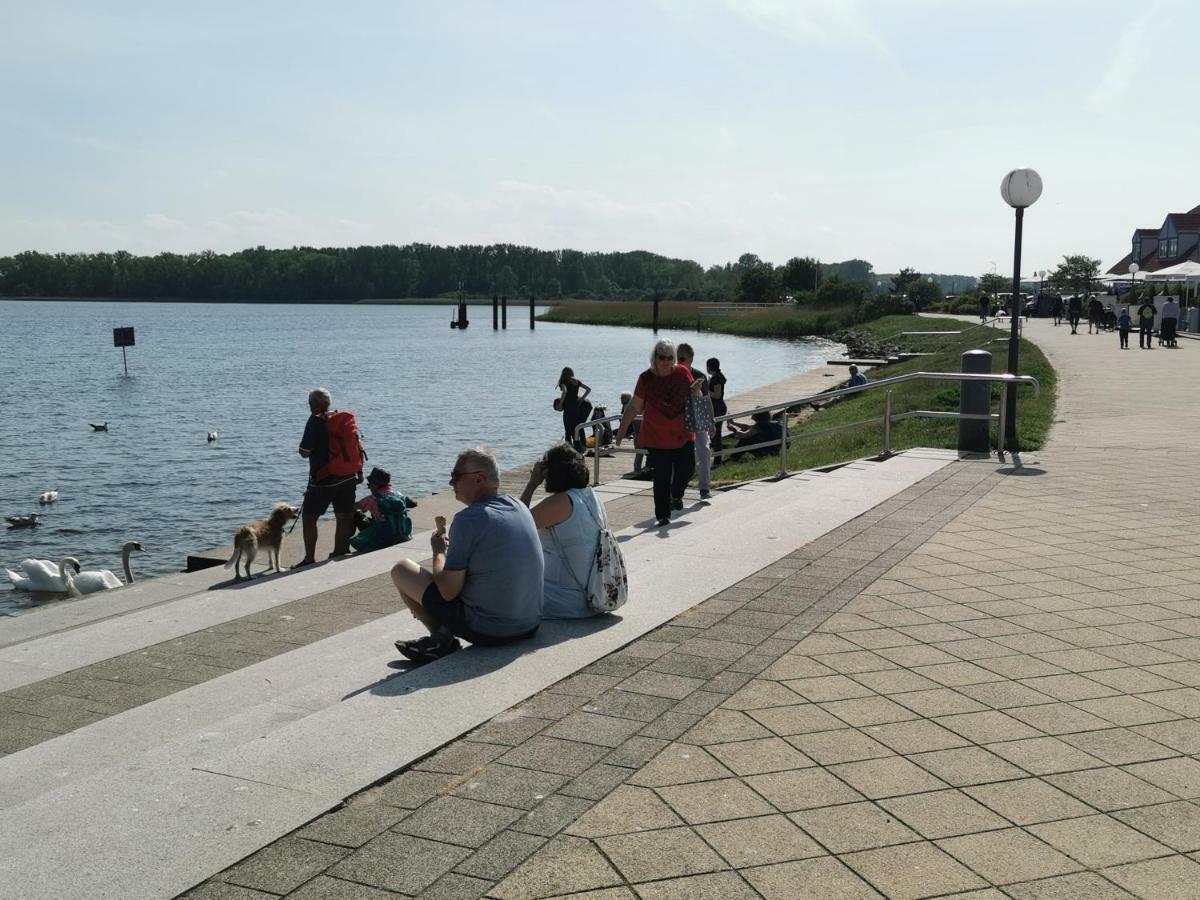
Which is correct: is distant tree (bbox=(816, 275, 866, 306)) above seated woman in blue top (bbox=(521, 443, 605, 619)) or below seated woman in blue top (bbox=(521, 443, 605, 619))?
above

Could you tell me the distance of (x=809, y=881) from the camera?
3281mm

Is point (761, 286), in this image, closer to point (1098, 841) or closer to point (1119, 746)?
point (1119, 746)

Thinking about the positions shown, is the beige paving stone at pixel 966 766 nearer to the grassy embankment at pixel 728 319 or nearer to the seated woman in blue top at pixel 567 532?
the seated woman in blue top at pixel 567 532

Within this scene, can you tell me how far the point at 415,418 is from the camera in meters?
37.5

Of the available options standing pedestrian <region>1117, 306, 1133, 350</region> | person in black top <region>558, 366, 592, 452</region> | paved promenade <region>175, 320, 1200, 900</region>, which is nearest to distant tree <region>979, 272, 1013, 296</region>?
standing pedestrian <region>1117, 306, 1133, 350</region>

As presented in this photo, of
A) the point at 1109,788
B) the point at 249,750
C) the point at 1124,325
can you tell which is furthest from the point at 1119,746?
the point at 1124,325

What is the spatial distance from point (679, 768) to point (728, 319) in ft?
349

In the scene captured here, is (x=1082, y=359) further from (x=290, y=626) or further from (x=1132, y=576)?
(x=290, y=626)

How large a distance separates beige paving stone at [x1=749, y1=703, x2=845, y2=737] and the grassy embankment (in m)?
82.7

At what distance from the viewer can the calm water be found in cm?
2066

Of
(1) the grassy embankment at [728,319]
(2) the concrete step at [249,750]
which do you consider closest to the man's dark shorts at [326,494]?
(2) the concrete step at [249,750]

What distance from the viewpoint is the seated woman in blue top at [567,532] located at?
237 inches

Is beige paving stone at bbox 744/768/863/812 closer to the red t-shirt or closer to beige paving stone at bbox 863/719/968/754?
beige paving stone at bbox 863/719/968/754

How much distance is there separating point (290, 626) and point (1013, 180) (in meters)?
9.91
